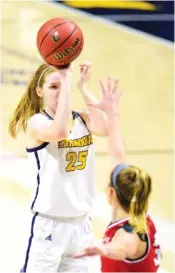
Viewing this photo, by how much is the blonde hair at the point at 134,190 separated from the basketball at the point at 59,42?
37 cm

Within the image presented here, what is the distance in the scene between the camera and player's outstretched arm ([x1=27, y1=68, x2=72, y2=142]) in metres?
2.10

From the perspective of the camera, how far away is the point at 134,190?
6.61 feet

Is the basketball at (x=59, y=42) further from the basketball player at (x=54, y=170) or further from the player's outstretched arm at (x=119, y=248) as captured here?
the player's outstretched arm at (x=119, y=248)

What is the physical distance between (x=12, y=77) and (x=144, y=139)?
152cm

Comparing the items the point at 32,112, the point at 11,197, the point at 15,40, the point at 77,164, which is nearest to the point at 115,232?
the point at 77,164

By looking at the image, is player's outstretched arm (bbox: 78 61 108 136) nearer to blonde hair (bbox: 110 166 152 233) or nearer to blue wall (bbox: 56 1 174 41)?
blonde hair (bbox: 110 166 152 233)

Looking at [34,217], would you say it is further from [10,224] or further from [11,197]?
[11,197]

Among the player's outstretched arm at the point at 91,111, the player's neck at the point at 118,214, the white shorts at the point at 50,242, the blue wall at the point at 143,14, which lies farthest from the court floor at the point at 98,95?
the player's neck at the point at 118,214

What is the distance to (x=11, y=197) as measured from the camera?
3.72 meters

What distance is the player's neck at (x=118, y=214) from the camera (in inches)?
80.7

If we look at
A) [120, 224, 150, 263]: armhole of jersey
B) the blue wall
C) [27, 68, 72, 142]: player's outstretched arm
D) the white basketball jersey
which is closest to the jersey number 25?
the white basketball jersey

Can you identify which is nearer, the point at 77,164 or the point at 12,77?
the point at 77,164

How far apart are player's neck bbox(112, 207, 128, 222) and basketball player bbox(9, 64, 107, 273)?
0.24m

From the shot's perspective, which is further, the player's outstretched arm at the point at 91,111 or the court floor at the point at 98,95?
the court floor at the point at 98,95
